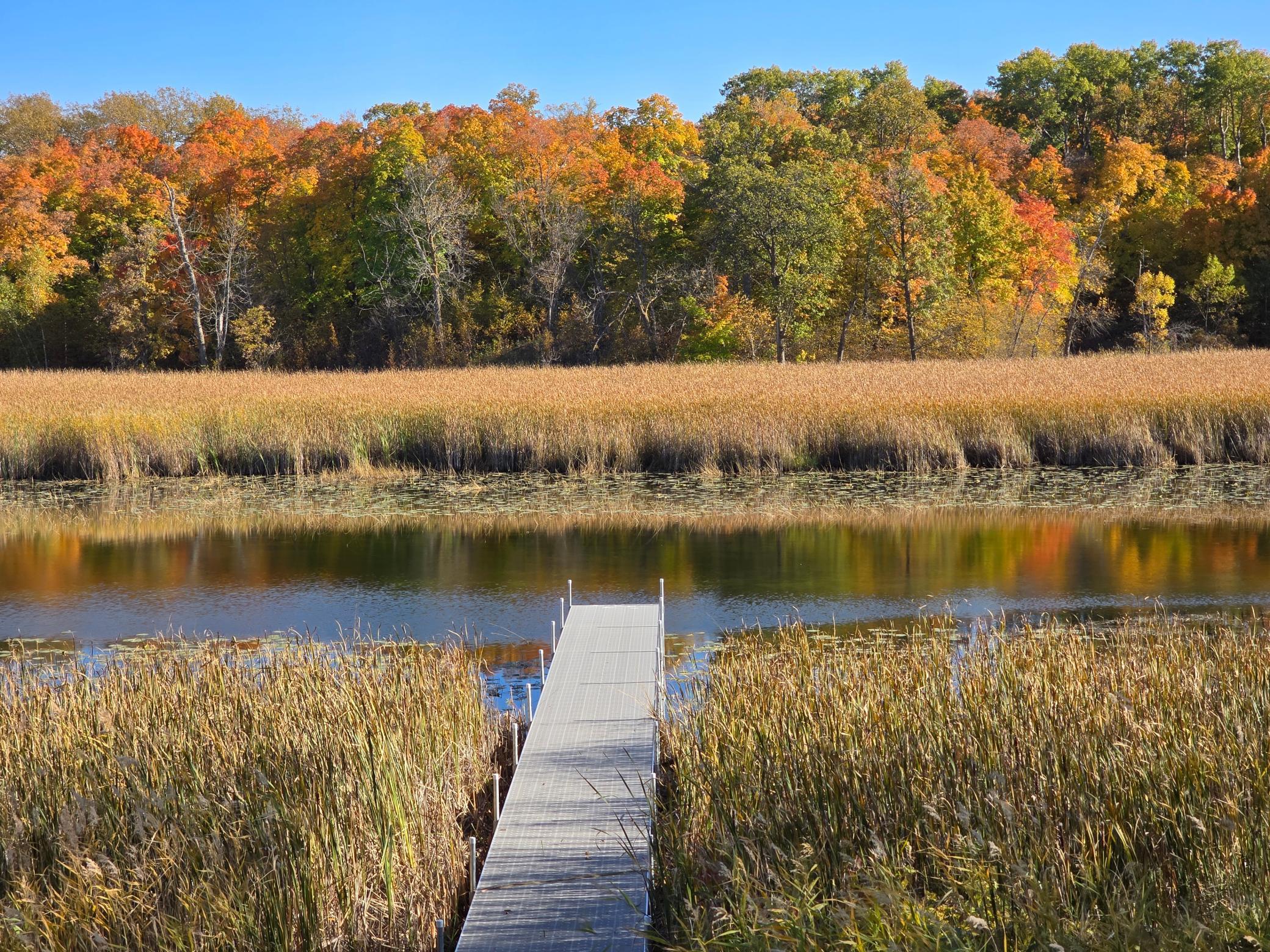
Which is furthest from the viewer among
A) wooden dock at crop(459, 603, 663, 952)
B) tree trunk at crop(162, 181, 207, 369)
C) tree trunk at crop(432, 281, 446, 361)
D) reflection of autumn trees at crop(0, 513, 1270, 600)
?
tree trunk at crop(432, 281, 446, 361)

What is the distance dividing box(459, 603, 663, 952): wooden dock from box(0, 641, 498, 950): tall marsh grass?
22 cm

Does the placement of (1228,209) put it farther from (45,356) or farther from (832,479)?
(45,356)

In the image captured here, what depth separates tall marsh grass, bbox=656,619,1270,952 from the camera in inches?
122

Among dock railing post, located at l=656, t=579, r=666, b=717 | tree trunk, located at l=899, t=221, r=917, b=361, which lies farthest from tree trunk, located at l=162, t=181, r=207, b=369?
dock railing post, located at l=656, t=579, r=666, b=717

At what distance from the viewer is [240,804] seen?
421 centimetres

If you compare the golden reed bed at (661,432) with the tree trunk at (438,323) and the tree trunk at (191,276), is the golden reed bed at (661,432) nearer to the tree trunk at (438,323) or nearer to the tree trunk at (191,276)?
the tree trunk at (438,323)

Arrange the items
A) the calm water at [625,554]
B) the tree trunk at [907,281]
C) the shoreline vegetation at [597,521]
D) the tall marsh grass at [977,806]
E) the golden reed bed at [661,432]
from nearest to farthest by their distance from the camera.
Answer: the tall marsh grass at [977,806]
the calm water at [625,554]
the shoreline vegetation at [597,521]
the golden reed bed at [661,432]
the tree trunk at [907,281]

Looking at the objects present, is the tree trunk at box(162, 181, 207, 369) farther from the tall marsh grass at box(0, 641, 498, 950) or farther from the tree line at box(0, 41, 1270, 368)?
the tall marsh grass at box(0, 641, 498, 950)

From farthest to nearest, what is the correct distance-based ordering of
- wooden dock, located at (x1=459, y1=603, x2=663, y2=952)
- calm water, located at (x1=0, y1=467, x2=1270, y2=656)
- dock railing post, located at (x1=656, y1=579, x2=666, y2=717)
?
1. calm water, located at (x1=0, y1=467, x2=1270, y2=656)
2. dock railing post, located at (x1=656, y1=579, x2=666, y2=717)
3. wooden dock, located at (x1=459, y1=603, x2=663, y2=952)

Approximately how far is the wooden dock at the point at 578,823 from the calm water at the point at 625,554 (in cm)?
178

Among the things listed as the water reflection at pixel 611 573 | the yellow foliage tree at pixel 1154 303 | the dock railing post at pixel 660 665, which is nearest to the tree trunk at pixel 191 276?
the water reflection at pixel 611 573

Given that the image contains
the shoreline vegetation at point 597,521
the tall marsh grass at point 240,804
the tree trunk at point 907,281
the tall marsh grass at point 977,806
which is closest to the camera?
the tall marsh grass at point 977,806

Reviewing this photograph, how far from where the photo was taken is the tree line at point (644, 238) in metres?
38.7

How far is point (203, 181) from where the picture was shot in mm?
47812
